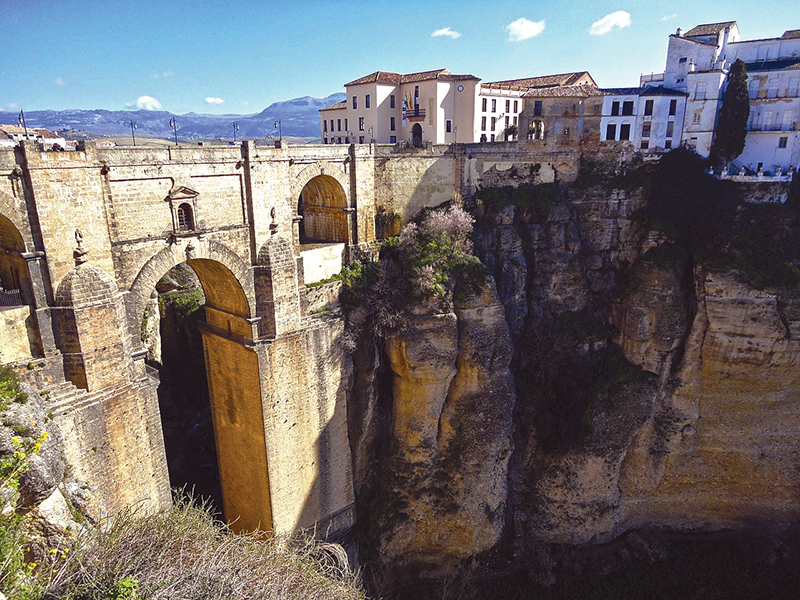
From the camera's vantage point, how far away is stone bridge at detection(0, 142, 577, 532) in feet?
36.9

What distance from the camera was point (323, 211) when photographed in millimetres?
19031

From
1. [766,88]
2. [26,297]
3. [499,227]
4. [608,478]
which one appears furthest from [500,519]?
[766,88]

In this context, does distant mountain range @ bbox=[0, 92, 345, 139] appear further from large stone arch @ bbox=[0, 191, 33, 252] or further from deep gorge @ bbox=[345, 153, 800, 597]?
large stone arch @ bbox=[0, 191, 33, 252]

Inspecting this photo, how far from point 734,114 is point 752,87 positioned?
217 cm

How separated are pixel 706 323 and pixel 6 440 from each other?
68.6ft

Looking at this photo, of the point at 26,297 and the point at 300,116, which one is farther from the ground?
the point at 300,116

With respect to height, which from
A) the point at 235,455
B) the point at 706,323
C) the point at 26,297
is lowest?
the point at 235,455

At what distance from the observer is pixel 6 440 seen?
869cm

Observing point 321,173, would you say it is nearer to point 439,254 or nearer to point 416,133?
point 439,254

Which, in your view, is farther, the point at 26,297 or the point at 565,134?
the point at 565,134

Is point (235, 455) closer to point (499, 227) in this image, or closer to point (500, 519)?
point (500, 519)

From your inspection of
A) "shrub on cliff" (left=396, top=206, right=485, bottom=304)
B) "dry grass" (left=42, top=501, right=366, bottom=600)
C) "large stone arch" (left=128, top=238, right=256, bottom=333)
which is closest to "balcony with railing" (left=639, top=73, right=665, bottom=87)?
"shrub on cliff" (left=396, top=206, right=485, bottom=304)

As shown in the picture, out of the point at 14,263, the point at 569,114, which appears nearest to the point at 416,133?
the point at 569,114

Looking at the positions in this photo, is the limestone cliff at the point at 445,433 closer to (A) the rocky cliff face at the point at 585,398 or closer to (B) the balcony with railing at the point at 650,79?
(A) the rocky cliff face at the point at 585,398
